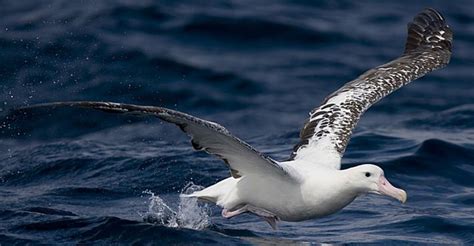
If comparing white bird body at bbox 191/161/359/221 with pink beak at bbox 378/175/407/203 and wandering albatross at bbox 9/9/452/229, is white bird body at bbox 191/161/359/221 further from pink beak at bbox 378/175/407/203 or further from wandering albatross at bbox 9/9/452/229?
pink beak at bbox 378/175/407/203

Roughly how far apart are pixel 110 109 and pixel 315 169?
95.9 inches

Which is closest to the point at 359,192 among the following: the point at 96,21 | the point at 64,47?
the point at 64,47

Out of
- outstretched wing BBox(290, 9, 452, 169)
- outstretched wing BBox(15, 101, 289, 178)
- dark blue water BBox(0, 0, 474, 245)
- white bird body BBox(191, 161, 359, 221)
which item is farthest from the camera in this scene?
dark blue water BBox(0, 0, 474, 245)

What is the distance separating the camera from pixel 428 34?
12.6 meters

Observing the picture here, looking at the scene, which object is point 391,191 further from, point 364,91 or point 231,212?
point 364,91

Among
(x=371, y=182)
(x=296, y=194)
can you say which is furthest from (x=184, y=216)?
(x=371, y=182)

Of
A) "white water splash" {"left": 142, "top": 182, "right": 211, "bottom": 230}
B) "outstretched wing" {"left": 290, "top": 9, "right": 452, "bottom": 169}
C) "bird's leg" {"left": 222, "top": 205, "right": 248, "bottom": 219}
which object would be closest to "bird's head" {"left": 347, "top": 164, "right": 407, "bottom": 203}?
"outstretched wing" {"left": 290, "top": 9, "right": 452, "bottom": 169}

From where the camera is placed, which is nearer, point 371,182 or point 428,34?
point 371,182

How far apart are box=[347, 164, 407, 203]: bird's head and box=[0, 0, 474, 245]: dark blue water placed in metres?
1.14

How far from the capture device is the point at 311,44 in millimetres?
17562

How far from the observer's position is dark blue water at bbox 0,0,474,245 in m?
10.8

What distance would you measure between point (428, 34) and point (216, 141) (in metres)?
4.48

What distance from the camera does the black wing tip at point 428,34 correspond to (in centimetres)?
1248

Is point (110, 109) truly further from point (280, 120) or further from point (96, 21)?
point (96, 21)
